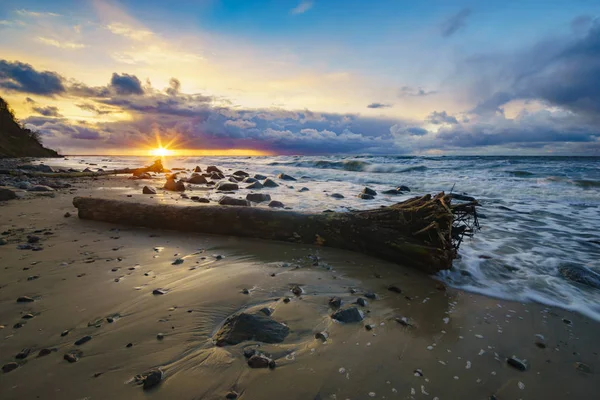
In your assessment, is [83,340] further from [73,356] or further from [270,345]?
[270,345]

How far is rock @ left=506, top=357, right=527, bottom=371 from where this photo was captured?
7.20 feet

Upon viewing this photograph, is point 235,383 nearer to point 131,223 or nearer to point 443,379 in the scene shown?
point 443,379

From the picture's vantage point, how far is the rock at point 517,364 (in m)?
2.19

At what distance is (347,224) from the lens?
182 inches

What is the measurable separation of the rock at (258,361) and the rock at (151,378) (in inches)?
22.6

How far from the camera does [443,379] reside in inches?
79.6

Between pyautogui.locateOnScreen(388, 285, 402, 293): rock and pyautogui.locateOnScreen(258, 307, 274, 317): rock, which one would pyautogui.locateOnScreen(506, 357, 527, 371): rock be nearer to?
pyautogui.locateOnScreen(388, 285, 402, 293): rock

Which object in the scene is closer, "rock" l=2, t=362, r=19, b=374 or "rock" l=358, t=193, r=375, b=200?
"rock" l=2, t=362, r=19, b=374

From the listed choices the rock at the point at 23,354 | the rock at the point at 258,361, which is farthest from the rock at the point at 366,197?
the rock at the point at 23,354

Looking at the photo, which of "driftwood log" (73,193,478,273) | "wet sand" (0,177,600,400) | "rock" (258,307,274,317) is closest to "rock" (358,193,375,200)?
"driftwood log" (73,193,478,273)

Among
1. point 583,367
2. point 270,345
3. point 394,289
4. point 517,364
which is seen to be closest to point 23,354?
point 270,345

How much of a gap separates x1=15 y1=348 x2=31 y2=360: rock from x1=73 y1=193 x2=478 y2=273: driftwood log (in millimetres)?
3250

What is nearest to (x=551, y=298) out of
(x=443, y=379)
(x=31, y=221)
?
(x=443, y=379)

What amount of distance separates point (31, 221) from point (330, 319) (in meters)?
6.15
